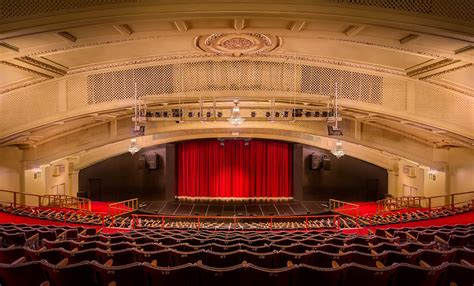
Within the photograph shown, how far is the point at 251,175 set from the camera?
925 inches

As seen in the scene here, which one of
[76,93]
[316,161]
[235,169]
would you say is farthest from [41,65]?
[316,161]

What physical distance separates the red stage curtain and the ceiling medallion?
537 inches

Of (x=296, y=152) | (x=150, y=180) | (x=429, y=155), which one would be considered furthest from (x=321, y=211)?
(x=150, y=180)

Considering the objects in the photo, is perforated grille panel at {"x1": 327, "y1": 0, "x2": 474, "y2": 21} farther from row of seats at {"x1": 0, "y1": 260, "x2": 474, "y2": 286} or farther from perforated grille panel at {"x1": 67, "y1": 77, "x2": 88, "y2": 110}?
perforated grille panel at {"x1": 67, "y1": 77, "x2": 88, "y2": 110}

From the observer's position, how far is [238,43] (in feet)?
30.5

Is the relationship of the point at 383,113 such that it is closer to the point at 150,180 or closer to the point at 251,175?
the point at 251,175

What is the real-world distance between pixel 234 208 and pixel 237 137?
185 inches

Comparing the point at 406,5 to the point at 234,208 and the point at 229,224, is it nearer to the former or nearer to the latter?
the point at 229,224

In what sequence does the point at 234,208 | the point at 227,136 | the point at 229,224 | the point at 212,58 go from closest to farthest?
the point at 212,58 → the point at 229,224 → the point at 227,136 → the point at 234,208

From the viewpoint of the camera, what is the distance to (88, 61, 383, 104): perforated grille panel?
1121cm

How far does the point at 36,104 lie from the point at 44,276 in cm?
929

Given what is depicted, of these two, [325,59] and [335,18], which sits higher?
[325,59]

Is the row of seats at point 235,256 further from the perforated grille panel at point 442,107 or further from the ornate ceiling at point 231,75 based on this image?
the perforated grille panel at point 442,107

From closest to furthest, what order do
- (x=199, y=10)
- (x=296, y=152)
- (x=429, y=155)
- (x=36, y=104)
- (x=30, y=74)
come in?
(x=199, y=10) → (x=30, y=74) → (x=36, y=104) → (x=429, y=155) → (x=296, y=152)
